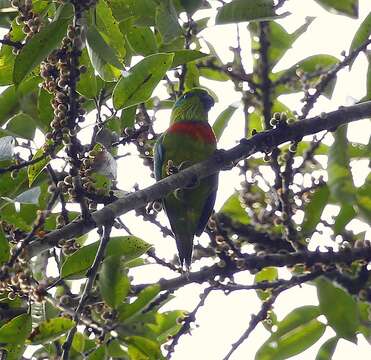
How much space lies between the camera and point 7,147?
7.85 ft

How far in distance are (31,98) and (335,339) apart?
156 cm

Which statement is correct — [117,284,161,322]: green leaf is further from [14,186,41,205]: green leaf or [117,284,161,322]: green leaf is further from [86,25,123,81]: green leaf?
[86,25,123,81]: green leaf

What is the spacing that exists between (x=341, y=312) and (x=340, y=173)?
0.49m

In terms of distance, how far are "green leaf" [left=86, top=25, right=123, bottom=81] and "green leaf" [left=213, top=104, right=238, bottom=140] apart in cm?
110

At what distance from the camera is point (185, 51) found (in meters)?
2.58

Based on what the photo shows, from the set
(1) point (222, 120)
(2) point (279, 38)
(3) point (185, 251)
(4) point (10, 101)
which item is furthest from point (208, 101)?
(4) point (10, 101)

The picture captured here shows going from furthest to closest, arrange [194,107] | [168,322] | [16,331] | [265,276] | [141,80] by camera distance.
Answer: [194,107], [265,276], [168,322], [141,80], [16,331]

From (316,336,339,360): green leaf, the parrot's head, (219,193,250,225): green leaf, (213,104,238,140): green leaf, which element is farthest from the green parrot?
(316,336,339,360): green leaf

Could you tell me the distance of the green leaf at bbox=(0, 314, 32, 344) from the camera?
223 cm

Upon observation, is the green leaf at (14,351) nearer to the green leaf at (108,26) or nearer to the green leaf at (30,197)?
Result: the green leaf at (30,197)

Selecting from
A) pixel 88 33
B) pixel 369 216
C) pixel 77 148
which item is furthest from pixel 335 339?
pixel 88 33

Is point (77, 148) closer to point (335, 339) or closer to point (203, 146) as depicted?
point (335, 339)

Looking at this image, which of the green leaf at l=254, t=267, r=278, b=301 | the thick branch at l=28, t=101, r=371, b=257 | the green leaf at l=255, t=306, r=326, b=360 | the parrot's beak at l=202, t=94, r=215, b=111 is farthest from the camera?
the parrot's beak at l=202, t=94, r=215, b=111

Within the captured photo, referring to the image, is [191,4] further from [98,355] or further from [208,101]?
[208,101]
